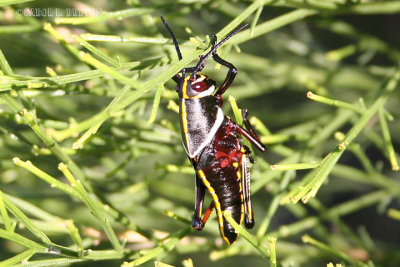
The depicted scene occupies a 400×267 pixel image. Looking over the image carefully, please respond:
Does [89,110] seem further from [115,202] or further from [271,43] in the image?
[271,43]

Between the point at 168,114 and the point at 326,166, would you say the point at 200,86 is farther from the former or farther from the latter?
the point at 168,114

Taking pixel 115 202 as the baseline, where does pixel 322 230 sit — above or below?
below

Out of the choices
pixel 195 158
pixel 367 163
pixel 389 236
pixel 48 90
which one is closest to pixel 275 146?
pixel 195 158

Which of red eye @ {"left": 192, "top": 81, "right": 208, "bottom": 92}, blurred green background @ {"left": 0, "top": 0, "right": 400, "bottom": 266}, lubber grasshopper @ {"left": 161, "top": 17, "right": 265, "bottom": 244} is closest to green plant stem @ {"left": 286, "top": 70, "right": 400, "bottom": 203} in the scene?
blurred green background @ {"left": 0, "top": 0, "right": 400, "bottom": 266}

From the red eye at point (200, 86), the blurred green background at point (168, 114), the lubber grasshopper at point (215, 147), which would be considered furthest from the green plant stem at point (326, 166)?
the red eye at point (200, 86)

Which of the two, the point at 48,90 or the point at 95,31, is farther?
the point at 95,31

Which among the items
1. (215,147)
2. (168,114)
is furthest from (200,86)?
(168,114)

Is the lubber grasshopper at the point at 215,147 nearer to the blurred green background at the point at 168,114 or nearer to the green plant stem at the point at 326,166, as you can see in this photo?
the blurred green background at the point at 168,114

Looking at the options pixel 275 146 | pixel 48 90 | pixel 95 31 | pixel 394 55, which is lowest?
pixel 275 146
